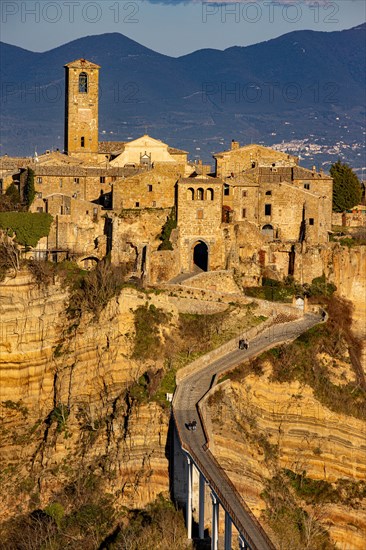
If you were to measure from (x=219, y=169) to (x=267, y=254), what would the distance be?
728 centimetres

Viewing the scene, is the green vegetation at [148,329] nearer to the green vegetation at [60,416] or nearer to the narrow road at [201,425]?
the narrow road at [201,425]

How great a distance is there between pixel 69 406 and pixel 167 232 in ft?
38.0

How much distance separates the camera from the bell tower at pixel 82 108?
69688 mm

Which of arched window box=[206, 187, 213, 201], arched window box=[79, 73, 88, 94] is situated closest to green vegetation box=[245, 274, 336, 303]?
arched window box=[206, 187, 213, 201]

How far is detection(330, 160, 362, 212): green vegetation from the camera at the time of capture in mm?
68625

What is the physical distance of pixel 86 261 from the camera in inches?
2277

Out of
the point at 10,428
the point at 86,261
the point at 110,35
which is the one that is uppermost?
the point at 110,35

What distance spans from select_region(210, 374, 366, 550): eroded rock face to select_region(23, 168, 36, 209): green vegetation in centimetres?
1615

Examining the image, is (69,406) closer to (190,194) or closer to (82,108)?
(190,194)

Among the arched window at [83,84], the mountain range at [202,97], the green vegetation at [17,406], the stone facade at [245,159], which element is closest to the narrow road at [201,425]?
the green vegetation at [17,406]

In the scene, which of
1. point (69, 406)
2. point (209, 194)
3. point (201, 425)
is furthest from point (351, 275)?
point (201, 425)

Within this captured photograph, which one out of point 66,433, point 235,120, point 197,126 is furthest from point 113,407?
point 235,120

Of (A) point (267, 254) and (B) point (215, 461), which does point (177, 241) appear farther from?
(B) point (215, 461)

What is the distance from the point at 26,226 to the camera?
57906 millimetres
